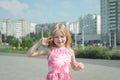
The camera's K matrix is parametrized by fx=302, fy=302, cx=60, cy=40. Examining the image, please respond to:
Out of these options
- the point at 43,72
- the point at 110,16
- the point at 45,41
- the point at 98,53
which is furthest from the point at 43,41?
Answer: the point at 110,16

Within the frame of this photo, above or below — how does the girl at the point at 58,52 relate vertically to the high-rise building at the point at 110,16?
below

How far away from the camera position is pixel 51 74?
307cm

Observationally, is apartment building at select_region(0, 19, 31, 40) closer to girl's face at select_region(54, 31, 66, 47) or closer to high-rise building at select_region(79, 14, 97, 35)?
high-rise building at select_region(79, 14, 97, 35)

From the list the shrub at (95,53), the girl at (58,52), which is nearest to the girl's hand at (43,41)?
the girl at (58,52)

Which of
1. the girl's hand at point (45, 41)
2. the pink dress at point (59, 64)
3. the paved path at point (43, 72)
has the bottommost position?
the paved path at point (43, 72)

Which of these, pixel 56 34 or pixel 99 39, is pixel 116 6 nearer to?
pixel 99 39

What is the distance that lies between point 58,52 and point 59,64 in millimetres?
130

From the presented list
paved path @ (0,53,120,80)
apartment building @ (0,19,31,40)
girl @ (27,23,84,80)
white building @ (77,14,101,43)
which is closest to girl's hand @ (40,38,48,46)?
girl @ (27,23,84,80)

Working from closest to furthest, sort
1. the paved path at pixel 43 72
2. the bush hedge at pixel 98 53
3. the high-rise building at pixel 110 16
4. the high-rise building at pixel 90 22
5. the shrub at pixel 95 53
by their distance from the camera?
the paved path at pixel 43 72
the bush hedge at pixel 98 53
the shrub at pixel 95 53
the high-rise building at pixel 110 16
the high-rise building at pixel 90 22

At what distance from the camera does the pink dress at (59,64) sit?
3051mm

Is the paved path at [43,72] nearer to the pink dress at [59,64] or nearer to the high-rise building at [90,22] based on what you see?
the pink dress at [59,64]

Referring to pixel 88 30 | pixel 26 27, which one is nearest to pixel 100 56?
pixel 88 30

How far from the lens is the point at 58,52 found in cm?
313

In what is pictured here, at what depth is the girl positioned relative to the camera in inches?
121
